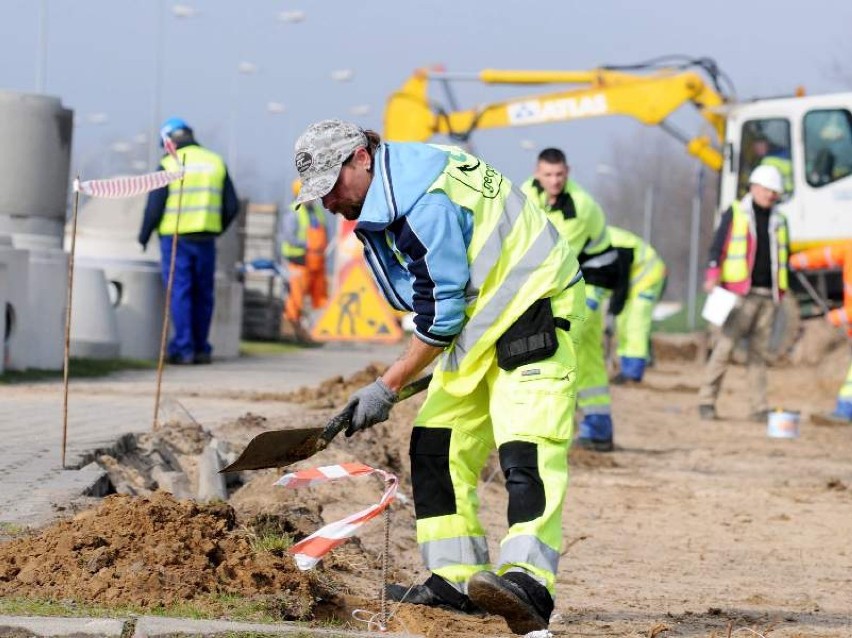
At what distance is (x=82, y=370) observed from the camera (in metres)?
14.4

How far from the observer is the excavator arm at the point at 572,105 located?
2581 centimetres

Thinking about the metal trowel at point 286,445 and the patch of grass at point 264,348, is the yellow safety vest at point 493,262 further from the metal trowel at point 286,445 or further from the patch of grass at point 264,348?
the patch of grass at point 264,348

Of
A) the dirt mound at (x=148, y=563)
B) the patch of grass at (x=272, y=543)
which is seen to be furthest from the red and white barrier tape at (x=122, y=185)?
the dirt mound at (x=148, y=563)

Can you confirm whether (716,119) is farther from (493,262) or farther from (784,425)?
(493,262)

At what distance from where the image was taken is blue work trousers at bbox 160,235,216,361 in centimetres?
1606

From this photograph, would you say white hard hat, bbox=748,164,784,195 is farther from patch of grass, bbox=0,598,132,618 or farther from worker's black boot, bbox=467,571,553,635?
patch of grass, bbox=0,598,132,618

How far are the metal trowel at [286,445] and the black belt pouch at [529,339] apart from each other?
1.46ft

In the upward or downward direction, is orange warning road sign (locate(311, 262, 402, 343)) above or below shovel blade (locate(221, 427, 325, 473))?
below

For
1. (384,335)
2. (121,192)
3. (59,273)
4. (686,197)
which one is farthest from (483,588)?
(686,197)

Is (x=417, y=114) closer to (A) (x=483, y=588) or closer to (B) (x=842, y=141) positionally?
(B) (x=842, y=141)

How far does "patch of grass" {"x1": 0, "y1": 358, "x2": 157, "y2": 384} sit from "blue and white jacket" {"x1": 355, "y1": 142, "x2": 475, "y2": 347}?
276 inches

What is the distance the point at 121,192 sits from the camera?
7.94m

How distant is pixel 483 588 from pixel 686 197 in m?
86.5

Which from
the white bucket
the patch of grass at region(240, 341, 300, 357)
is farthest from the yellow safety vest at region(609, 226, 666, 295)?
the white bucket
